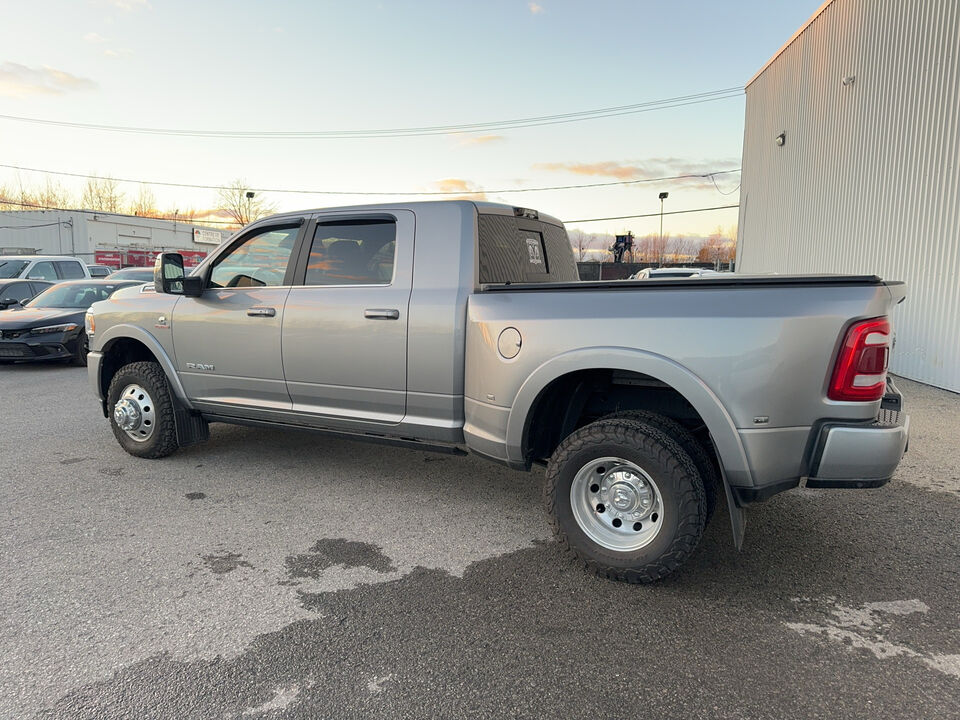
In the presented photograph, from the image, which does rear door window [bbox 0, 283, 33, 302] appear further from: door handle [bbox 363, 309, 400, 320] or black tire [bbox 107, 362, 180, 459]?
door handle [bbox 363, 309, 400, 320]

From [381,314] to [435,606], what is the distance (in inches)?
73.2

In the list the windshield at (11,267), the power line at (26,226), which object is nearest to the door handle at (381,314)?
the windshield at (11,267)

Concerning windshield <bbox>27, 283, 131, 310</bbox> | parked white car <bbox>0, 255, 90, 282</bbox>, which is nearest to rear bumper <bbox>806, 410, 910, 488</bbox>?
windshield <bbox>27, 283, 131, 310</bbox>

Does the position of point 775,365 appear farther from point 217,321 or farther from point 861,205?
point 861,205

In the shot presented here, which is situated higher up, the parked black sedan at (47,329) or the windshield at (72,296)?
the windshield at (72,296)

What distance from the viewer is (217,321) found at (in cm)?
485

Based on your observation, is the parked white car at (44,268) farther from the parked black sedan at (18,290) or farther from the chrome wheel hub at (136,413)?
the chrome wheel hub at (136,413)

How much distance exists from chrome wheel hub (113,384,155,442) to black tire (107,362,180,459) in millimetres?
42

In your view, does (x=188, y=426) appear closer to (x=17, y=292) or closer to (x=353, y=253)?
(x=353, y=253)

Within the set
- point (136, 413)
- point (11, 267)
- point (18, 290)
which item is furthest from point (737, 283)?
point (11, 267)

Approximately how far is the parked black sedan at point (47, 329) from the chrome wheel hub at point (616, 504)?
10481mm

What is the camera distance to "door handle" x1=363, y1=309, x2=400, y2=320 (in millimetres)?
4062

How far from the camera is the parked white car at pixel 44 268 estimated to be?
15.7 metres

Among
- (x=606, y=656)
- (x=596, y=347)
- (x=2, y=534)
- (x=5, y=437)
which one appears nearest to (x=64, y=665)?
(x=2, y=534)
